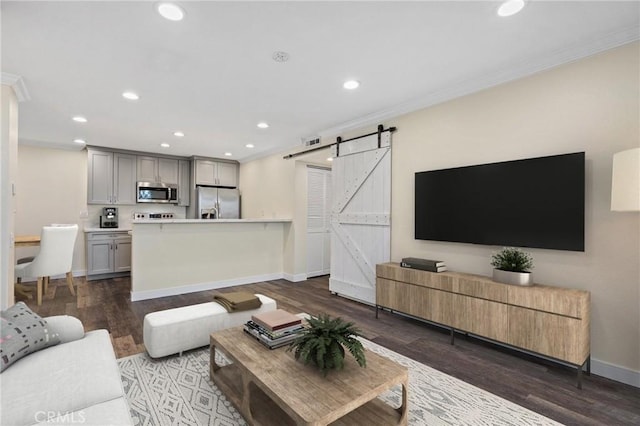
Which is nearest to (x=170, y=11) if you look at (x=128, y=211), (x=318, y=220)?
(x=318, y=220)

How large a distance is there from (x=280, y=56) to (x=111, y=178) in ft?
17.2

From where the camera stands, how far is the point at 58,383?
1416 mm

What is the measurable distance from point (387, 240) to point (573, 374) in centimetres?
210

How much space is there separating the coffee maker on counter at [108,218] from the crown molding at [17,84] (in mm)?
3254

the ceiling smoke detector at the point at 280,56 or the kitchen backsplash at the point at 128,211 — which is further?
the kitchen backsplash at the point at 128,211

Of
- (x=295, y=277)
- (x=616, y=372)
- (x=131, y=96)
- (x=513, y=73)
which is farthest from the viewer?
(x=295, y=277)

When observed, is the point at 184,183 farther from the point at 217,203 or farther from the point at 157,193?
the point at 217,203

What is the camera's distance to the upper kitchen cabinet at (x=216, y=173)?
6.82 metres

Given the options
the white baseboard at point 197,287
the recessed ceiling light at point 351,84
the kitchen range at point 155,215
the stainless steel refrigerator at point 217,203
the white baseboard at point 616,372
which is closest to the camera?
the white baseboard at point 616,372

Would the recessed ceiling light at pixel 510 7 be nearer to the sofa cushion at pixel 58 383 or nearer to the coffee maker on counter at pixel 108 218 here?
the sofa cushion at pixel 58 383

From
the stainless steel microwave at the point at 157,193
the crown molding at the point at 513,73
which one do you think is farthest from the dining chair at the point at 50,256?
the crown molding at the point at 513,73

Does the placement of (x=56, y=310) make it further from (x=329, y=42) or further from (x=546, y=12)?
(x=546, y=12)

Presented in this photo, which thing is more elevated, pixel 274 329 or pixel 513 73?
pixel 513 73

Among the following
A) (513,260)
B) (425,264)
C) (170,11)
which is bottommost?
(425,264)
